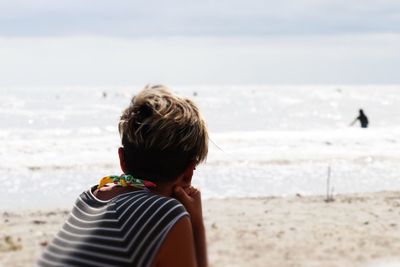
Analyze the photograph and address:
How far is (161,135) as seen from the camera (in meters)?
1.92

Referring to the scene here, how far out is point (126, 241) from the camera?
1958 mm

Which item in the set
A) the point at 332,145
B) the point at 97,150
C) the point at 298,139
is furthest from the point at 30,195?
the point at 298,139

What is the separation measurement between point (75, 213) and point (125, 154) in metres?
0.29

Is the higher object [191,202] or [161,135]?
[161,135]

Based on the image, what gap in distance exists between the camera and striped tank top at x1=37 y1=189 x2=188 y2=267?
1.92 meters

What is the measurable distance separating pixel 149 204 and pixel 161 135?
227 mm

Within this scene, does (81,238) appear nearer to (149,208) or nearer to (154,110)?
(149,208)

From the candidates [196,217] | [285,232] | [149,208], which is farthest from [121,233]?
[285,232]

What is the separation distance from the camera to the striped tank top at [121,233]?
192cm

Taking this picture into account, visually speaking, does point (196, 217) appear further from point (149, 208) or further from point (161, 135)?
point (161, 135)

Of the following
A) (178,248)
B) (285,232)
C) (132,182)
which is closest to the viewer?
(178,248)

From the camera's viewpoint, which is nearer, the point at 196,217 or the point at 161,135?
the point at 161,135

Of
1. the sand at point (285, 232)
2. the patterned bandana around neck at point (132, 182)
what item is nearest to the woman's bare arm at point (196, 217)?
the patterned bandana around neck at point (132, 182)

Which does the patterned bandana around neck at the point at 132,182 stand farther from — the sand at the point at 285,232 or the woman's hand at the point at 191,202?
the sand at the point at 285,232
